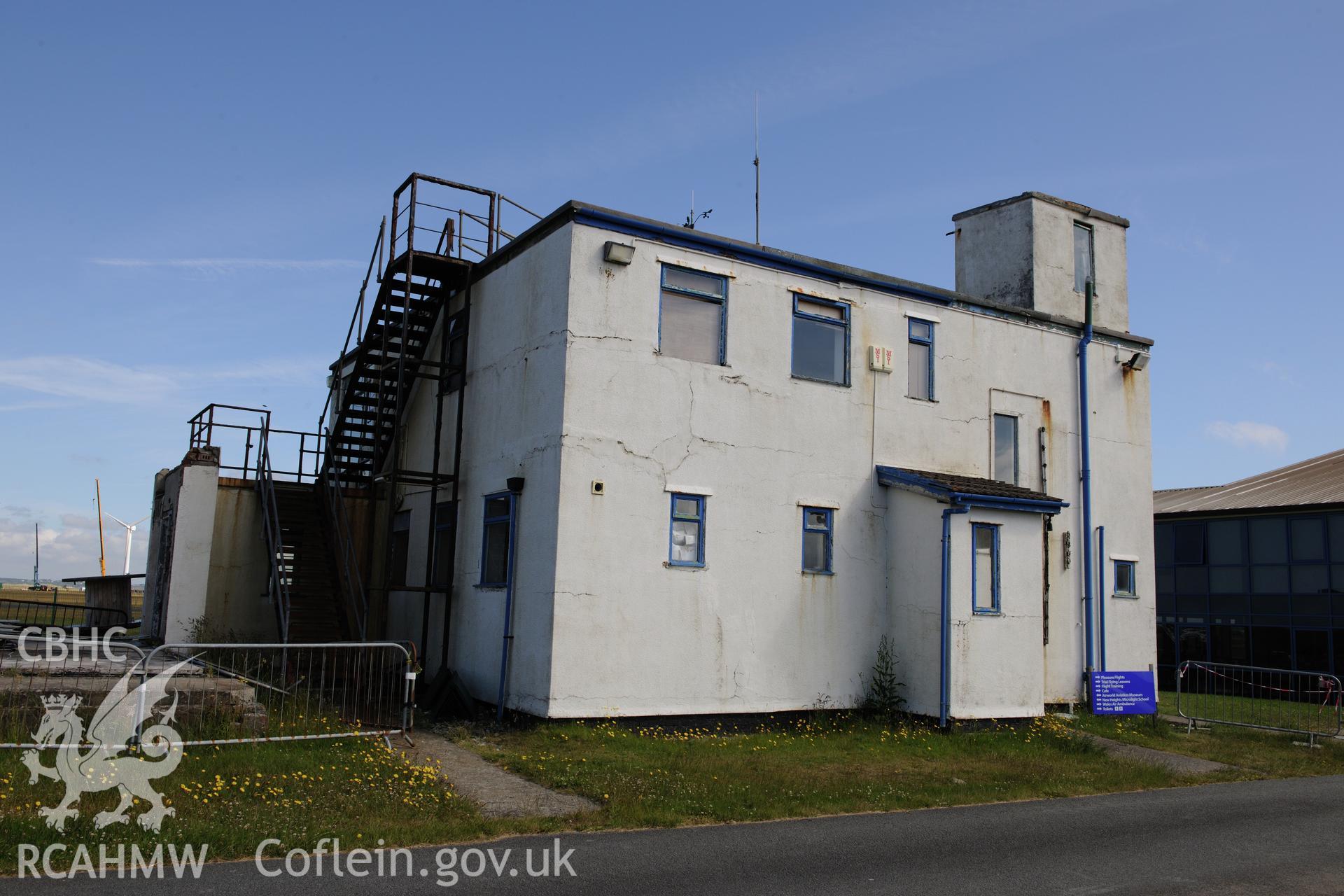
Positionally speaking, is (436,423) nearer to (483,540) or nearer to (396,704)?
(483,540)

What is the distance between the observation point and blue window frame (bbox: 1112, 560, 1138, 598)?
18.9 meters

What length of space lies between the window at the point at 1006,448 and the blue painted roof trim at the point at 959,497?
1373mm

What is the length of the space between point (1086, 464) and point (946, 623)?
5.40 m

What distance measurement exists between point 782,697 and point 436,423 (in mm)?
7143

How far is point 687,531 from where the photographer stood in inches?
585

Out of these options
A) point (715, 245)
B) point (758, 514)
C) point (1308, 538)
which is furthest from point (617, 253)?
point (1308, 538)

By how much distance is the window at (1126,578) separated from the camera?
1889cm

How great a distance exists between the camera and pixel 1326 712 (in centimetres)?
2095

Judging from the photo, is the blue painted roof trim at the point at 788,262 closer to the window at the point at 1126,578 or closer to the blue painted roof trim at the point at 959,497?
the blue painted roof trim at the point at 959,497

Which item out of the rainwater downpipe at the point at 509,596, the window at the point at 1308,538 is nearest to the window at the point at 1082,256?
the window at the point at 1308,538

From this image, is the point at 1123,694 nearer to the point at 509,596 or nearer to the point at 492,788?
the point at 509,596

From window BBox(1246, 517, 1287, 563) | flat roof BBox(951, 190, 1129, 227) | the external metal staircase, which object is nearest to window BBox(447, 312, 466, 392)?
the external metal staircase

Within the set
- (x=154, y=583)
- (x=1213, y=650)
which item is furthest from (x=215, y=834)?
(x=1213, y=650)

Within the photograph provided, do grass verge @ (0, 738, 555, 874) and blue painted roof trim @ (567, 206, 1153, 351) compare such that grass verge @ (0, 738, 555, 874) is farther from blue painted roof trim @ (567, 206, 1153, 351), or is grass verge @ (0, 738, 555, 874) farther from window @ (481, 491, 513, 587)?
blue painted roof trim @ (567, 206, 1153, 351)
